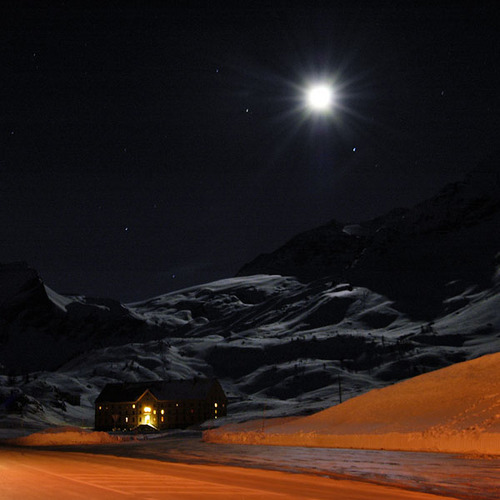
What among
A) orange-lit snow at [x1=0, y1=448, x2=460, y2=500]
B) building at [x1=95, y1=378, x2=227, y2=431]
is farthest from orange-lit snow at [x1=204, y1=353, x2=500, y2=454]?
building at [x1=95, y1=378, x2=227, y2=431]

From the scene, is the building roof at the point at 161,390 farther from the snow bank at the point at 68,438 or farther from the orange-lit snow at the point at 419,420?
the orange-lit snow at the point at 419,420

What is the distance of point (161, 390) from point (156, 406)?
13.6 feet

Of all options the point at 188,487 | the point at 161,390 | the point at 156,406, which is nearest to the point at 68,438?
the point at 188,487

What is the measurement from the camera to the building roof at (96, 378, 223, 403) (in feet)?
479

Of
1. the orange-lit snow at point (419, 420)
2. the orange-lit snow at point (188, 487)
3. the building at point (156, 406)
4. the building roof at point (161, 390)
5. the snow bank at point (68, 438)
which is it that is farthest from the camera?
the building roof at point (161, 390)

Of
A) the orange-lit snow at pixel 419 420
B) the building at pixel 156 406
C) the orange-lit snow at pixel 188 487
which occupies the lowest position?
the orange-lit snow at pixel 188 487

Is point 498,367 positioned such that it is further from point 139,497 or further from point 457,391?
point 139,497

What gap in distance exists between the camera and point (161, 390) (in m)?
147

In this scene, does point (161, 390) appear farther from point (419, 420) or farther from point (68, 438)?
point (419, 420)

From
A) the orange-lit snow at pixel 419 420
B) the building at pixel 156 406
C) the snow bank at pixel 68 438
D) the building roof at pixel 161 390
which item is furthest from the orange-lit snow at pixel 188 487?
the building roof at pixel 161 390

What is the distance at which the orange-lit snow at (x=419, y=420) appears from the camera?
25359 mm

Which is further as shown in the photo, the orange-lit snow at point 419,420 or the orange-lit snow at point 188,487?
the orange-lit snow at point 419,420

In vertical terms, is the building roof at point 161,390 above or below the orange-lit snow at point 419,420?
above

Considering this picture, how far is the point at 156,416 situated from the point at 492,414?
127 metres
